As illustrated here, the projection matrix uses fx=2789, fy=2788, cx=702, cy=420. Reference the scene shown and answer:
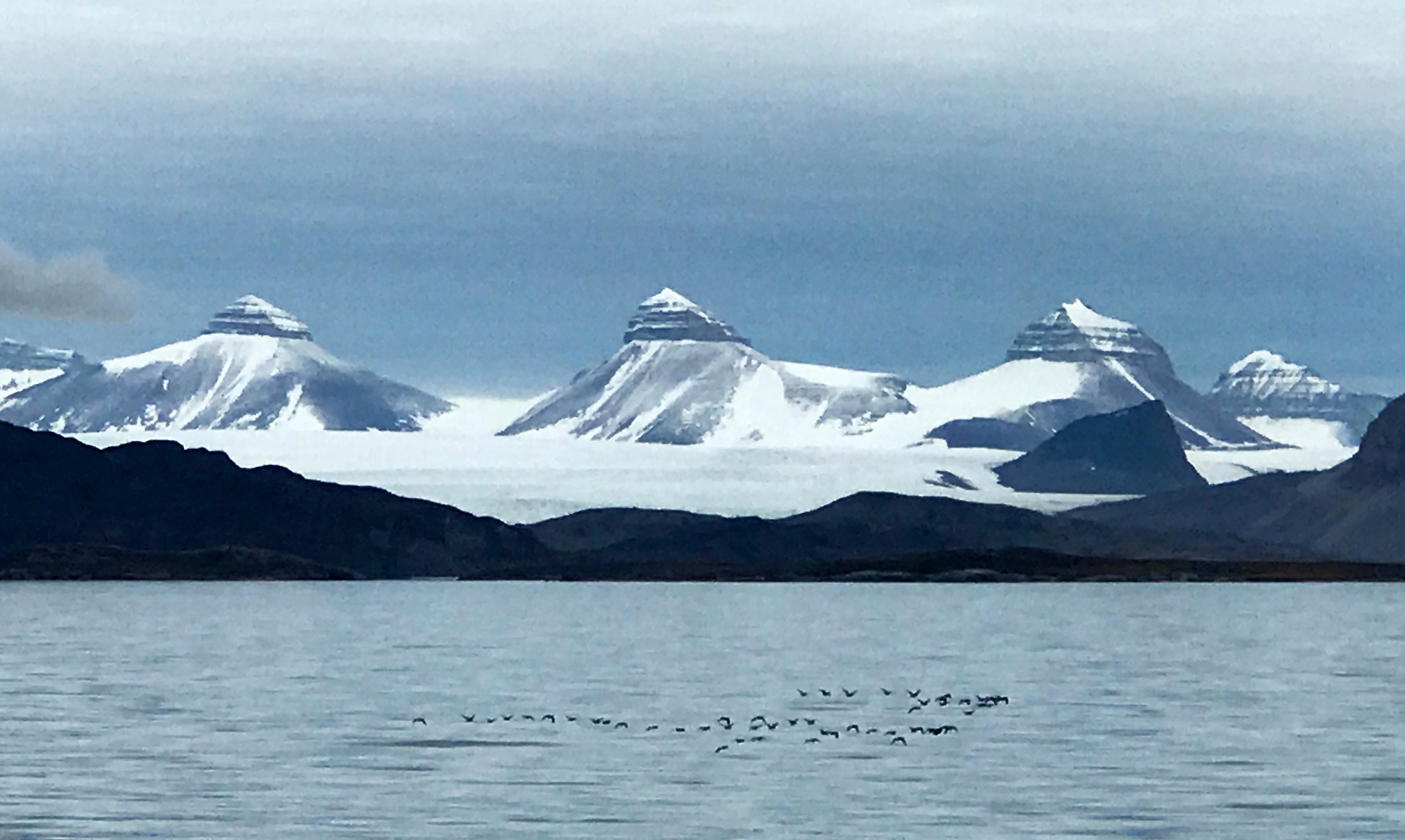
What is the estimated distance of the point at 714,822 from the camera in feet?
145

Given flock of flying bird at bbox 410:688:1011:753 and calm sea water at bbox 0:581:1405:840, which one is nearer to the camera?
calm sea water at bbox 0:581:1405:840

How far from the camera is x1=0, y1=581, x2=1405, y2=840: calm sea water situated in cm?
4497

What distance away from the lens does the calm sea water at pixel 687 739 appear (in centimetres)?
4497

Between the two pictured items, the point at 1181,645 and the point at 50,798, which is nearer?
the point at 50,798

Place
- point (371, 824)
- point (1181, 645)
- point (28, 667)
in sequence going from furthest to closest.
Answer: point (1181, 645) < point (28, 667) < point (371, 824)

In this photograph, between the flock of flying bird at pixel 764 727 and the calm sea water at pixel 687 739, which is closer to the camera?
the calm sea water at pixel 687 739

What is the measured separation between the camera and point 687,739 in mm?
59844

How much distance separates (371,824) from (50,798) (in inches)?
260

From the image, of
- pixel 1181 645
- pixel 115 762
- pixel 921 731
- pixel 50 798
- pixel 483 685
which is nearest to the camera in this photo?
pixel 50 798

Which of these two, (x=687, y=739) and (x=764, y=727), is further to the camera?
(x=764, y=727)

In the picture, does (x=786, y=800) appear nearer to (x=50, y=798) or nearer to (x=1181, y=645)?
(x=50, y=798)

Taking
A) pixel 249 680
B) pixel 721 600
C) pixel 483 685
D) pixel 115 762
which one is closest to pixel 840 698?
pixel 483 685

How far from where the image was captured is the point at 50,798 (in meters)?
47.2

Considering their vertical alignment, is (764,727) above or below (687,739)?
above
